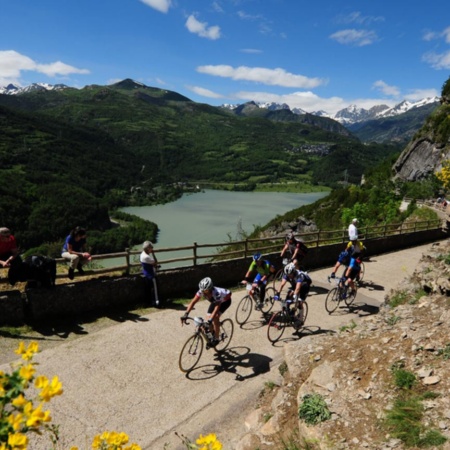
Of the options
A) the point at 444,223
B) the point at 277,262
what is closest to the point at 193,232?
the point at 444,223

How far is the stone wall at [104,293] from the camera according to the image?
9365 mm

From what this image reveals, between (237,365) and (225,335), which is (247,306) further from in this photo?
(237,365)

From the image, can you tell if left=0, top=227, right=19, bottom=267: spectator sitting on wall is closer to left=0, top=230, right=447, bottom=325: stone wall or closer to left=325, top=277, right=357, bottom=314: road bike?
left=0, top=230, right=447, bottom=325: stone wall

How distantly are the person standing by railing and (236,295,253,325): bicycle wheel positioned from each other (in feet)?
8.37

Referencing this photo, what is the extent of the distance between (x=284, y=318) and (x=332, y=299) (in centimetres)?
315

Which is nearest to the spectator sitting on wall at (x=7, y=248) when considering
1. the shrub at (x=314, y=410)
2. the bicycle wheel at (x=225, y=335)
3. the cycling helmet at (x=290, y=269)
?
the bicycle wheel at (x=225, y=335)

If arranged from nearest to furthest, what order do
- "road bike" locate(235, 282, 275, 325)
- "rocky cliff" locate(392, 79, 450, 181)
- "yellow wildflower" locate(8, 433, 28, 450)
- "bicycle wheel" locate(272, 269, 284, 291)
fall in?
1. "yellow wildflower" locate(8, 433, 28, 450)
2. "road bike" locate(235, 282, 275, 325)
3. "bicycle wheel" locate(272, 269, 284, 291)
4. "rocky cliff" locate(392, 79, 450, 181)

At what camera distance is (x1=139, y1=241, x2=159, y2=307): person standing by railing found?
436 inches

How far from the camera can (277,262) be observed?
53.6ft

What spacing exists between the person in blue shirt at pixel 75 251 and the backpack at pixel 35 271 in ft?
1.67

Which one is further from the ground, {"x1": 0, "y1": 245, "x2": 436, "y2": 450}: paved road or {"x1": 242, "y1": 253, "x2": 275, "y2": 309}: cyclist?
{"x1": 242, "y1": 253, "x2": 275, "y2": 309}: cyclist

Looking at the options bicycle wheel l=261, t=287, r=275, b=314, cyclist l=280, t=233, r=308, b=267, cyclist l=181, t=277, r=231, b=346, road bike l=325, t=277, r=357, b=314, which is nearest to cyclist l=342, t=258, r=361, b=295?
road bike l=325, t=277, r=357, b=314

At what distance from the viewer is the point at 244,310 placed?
437 inches

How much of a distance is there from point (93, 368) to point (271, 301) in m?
5.73
